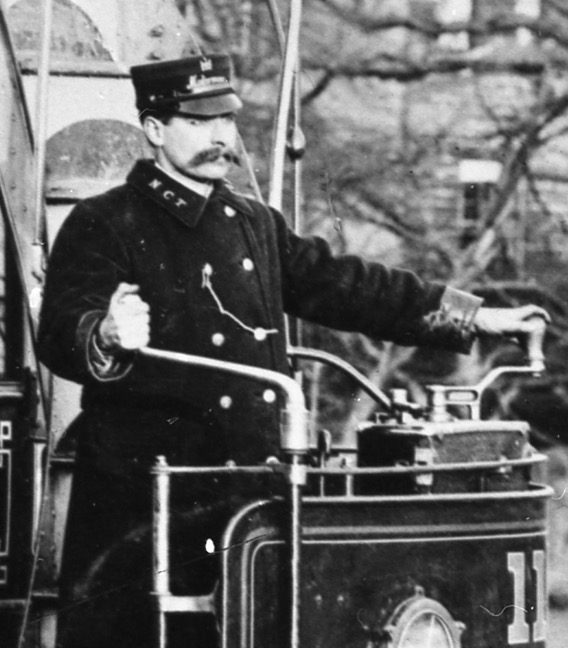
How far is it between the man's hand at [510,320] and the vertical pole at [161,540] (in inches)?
38.6

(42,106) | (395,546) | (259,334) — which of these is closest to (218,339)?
(259,334)

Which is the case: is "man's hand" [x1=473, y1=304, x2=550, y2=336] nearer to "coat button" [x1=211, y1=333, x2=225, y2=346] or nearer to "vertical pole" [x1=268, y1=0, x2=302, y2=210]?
"vertical pole" [x1=268, y1=0, x2=302, y2=210]

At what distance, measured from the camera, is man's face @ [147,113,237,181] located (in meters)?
2.69

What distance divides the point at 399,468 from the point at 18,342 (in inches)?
36.9

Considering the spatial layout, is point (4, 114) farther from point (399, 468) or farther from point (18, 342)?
point (399, 468)

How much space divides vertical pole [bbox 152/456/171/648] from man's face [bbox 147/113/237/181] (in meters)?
0.69

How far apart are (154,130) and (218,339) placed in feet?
1.62

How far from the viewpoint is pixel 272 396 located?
8.82ft

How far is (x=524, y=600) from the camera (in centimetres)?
267

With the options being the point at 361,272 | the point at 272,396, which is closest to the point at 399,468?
the point at 272,396

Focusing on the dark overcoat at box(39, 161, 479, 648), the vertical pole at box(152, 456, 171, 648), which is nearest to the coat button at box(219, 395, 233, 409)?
the dark overcoat at box(39, 161, 479, 648)

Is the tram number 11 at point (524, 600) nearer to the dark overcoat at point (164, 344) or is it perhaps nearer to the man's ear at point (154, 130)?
the dark overcoat at point (164, 344)

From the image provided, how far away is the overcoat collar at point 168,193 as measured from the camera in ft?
8.84

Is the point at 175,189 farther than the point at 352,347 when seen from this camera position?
No
